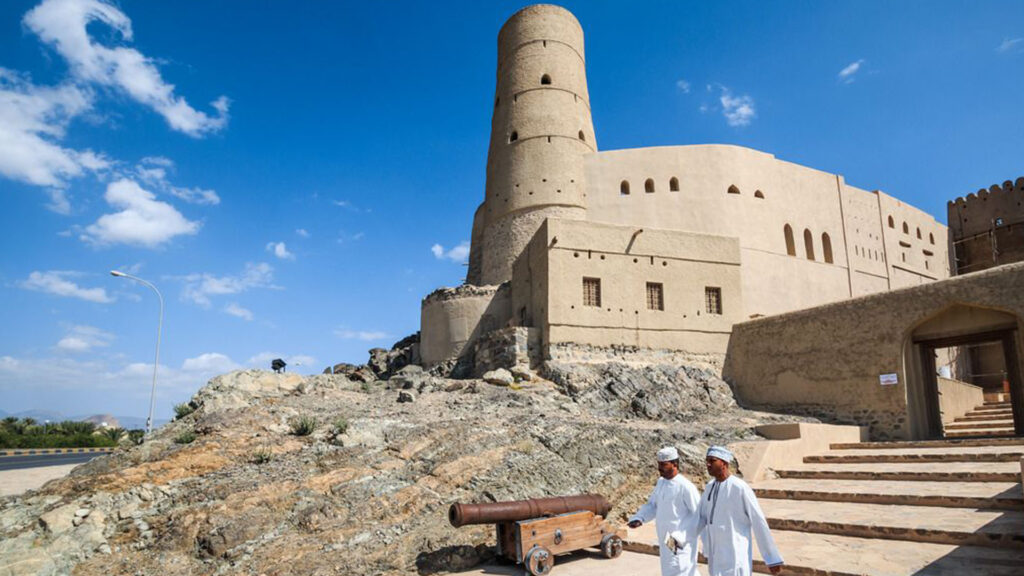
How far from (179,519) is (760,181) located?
22.5m

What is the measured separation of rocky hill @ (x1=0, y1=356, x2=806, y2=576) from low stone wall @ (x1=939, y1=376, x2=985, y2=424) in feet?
24.1

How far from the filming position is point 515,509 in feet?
23.4

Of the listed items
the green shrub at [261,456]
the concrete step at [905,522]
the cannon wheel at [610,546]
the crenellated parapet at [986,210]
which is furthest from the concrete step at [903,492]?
the crenellated parapet at [986,210]

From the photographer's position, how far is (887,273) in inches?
1091

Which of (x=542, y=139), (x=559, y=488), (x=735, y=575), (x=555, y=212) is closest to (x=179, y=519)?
(x=559, y=488)

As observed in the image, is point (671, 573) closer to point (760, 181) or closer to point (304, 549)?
point (304, 549)

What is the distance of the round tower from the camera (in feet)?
80.0

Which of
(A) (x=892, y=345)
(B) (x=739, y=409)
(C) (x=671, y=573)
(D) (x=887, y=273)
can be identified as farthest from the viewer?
(D) (x=887, y=273)

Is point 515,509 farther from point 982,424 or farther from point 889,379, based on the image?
point 982,424

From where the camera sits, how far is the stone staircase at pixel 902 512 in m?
6.21

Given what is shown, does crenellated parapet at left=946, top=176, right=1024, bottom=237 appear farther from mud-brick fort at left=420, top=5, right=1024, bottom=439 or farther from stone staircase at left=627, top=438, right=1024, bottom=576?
stone staircase at left=627, top=438, right=1024, bottom=576

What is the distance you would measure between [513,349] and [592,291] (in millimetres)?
2704

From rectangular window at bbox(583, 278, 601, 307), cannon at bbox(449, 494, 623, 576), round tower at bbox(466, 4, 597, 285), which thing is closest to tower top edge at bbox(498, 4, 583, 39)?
round tower at bbox(466, 4, 597, 285)

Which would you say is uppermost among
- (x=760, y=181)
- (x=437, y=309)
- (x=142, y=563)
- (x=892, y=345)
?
(x=760, y=181)
